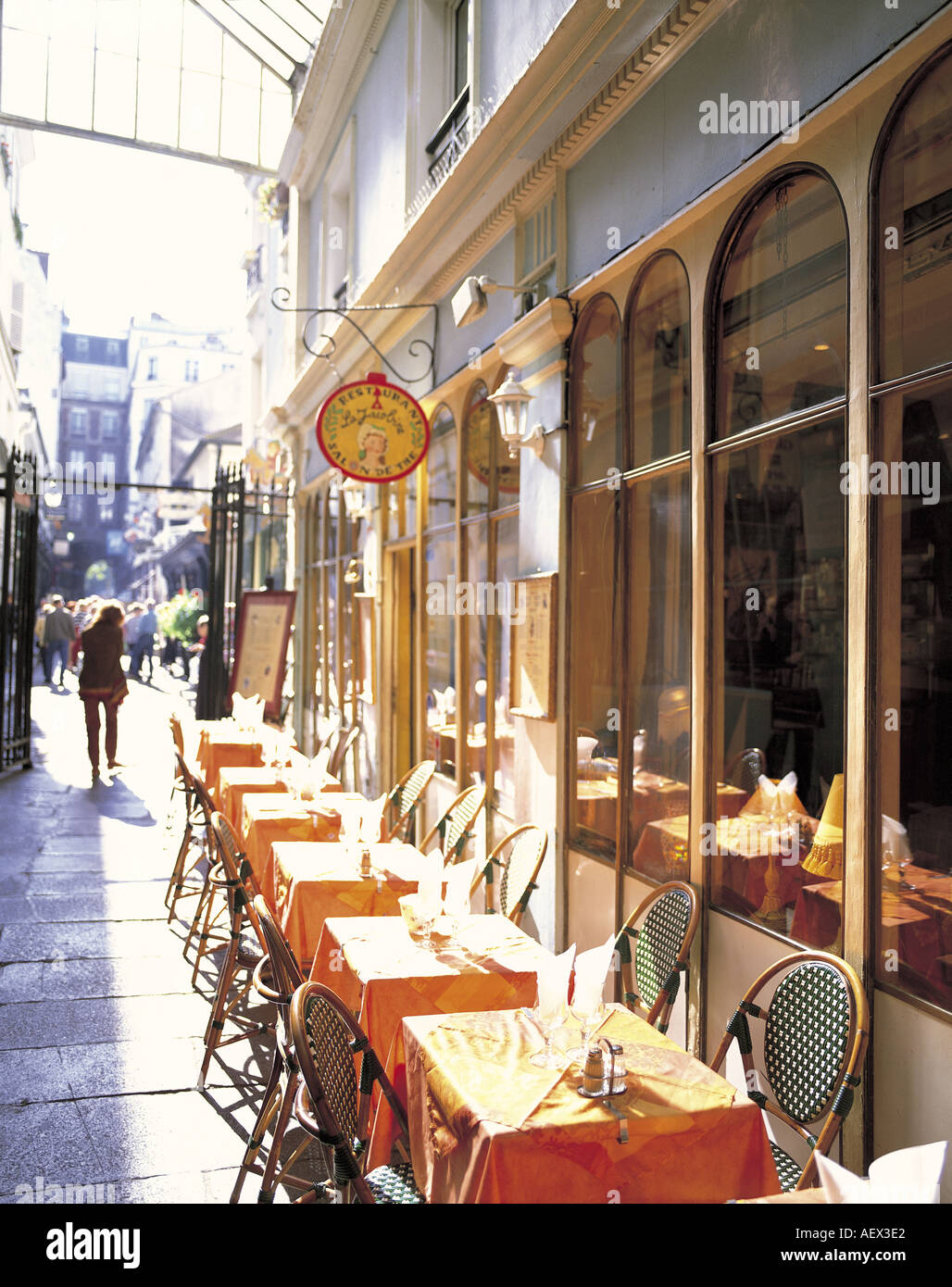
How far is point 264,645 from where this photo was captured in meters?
12.9

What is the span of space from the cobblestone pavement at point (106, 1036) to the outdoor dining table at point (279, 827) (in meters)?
0.75

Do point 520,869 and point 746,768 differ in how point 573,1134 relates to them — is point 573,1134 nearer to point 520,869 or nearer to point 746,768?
point 746,768

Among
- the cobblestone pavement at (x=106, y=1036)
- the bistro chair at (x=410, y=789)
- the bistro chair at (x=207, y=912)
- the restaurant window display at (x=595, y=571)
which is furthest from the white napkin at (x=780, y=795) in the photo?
the bistro chair at (x=410, y=789)

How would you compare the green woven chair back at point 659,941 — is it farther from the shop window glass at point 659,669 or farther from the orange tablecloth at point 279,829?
the orange tablecloth at point 279,829

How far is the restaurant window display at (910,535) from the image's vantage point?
11.2 ft

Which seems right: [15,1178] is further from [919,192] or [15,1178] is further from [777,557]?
[919,192]

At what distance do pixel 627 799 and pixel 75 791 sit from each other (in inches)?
326

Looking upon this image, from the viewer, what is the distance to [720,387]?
15.1ft

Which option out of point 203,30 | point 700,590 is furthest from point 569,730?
point 203,30

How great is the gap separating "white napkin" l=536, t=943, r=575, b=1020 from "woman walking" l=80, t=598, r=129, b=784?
9685 millimetres

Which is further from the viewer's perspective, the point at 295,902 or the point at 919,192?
the point at 295,902

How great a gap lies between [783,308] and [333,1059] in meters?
3.32

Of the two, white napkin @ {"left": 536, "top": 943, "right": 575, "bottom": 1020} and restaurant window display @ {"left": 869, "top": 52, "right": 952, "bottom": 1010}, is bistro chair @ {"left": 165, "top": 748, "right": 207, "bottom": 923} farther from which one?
restaurant window display @ {"left": 869, "top": 52, "right": 952, "bottom": 1010}

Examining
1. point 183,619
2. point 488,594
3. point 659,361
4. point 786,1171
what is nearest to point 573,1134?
point 786,1171
